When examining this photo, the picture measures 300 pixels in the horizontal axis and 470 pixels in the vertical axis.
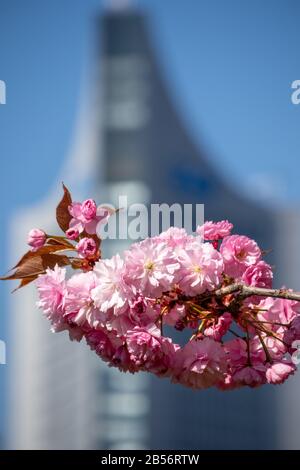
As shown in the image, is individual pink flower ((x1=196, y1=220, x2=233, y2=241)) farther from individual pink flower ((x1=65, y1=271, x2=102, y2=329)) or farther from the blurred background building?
the blurred background building

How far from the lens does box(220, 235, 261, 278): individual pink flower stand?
23.8 inches

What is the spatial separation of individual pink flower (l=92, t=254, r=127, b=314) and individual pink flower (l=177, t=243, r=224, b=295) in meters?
0.05

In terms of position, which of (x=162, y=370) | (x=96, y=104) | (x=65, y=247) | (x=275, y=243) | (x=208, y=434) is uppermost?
(x=96, y=104)

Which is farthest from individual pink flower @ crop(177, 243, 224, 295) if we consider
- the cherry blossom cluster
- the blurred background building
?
the blurred background building

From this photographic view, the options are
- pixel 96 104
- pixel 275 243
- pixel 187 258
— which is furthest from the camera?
pixel 96 104

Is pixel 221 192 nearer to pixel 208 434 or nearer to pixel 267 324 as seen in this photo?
pixel 208 434

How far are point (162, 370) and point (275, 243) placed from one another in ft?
98.9

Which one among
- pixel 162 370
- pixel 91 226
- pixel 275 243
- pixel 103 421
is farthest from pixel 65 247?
pixel 103 421

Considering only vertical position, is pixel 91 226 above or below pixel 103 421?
above

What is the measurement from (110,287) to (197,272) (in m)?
0.07

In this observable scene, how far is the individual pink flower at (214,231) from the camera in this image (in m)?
0.62

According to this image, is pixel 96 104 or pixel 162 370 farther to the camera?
pixel 96 104

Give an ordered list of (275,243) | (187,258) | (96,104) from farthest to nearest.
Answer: (96,104), (275,243), (187,258)

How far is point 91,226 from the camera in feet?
1.98
